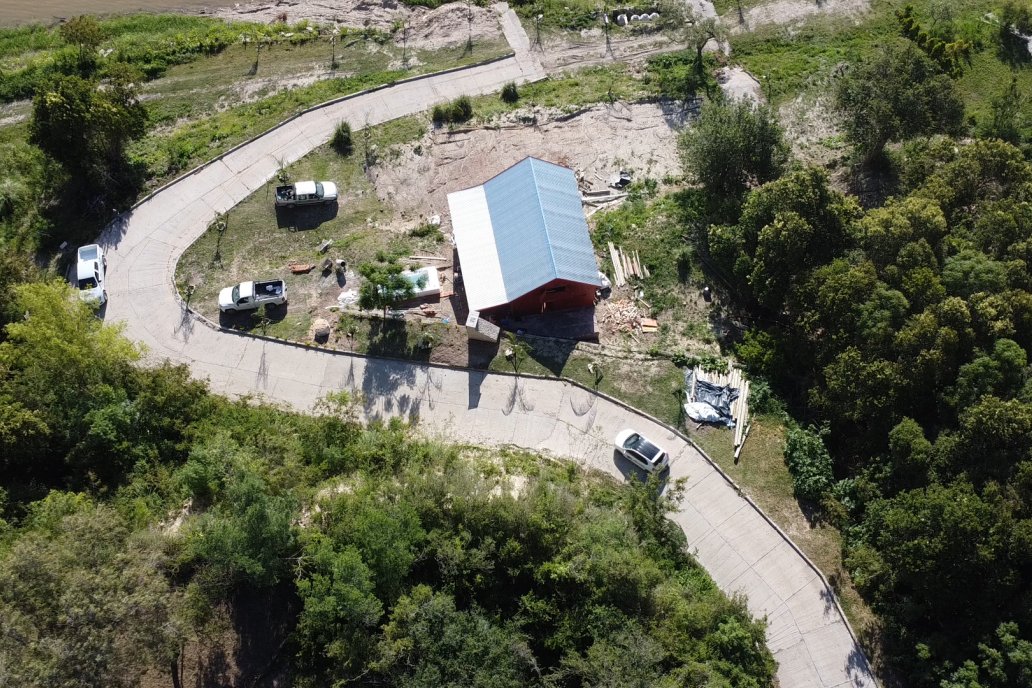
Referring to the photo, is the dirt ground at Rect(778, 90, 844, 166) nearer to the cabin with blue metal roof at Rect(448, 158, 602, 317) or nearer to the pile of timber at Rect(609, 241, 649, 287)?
the pile of timber at Rect(609, 241, 649, 287)

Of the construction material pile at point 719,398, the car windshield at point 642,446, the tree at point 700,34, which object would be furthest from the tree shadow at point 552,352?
the tree at point 700,34

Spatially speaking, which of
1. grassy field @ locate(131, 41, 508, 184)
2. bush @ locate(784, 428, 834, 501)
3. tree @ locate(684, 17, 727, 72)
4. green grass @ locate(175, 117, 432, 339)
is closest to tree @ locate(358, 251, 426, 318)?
green grass @ locate(175, 117, 432, 339)

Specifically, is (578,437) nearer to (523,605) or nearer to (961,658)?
(523,605)

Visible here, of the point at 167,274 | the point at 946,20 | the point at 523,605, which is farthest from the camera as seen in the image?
the point at 946,20

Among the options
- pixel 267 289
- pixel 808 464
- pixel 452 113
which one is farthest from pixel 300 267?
pixel 808 464

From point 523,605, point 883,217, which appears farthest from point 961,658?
point 883,217

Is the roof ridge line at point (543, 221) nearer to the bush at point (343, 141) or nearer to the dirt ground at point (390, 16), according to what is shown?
the bush at point (343, 141)

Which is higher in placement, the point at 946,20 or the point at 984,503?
the point at 946,20
